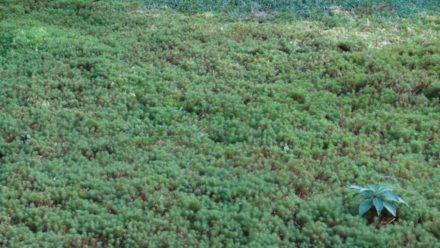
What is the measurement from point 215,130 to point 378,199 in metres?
2.48

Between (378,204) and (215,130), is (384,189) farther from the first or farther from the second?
(215,130)

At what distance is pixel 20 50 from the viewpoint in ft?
33.3

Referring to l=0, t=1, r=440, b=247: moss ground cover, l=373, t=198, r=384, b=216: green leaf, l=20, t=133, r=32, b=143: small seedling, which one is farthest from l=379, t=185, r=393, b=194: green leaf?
l=20, t=133, r=32, b=143: small seedling

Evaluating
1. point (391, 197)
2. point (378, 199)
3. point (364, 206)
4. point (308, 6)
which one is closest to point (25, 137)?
point (364, 206)

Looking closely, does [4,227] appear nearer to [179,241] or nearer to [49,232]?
[49,232]

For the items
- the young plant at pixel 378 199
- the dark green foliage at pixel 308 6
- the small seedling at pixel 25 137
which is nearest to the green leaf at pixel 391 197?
the young plant at pixel 378 199

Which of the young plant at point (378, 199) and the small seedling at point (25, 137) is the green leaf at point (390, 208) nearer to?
the young plant at point (378, 199)

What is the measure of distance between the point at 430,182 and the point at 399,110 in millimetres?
1895

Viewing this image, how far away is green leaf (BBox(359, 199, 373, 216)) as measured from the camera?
5.84 meters

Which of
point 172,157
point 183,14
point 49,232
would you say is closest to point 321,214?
point 172,157

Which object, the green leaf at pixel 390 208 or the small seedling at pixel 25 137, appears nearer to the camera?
the green leaf at pixel 390 208

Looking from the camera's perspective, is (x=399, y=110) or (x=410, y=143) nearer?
(x=410, y=143)

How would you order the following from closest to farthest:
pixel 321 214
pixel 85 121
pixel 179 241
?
pixel 179 241
pixel 321 214
pixel 85 121

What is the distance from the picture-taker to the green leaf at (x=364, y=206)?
5836 millimetres
